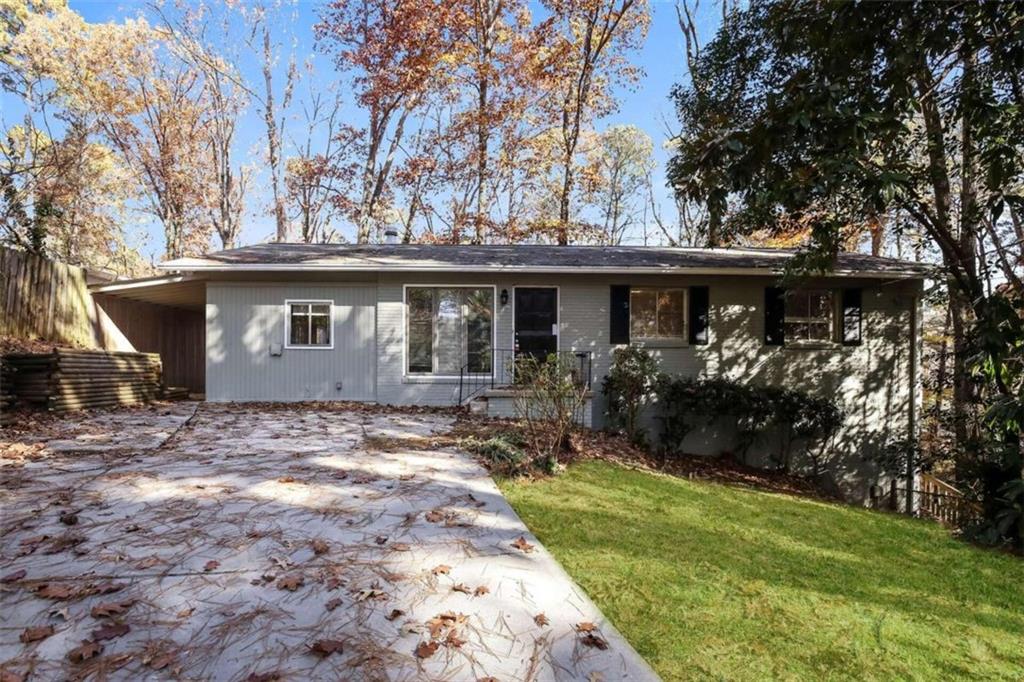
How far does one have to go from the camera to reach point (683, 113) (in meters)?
10.2

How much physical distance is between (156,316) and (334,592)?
1352cm

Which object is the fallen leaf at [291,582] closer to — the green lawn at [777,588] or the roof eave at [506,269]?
the green lawn at [777,588]

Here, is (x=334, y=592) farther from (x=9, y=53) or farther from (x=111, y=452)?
(x=9, y=53)

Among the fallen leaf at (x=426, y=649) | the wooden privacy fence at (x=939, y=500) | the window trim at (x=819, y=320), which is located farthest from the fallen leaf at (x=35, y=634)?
the window trim at (x=819, y=320)

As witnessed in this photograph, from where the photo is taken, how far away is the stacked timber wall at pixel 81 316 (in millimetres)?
8672

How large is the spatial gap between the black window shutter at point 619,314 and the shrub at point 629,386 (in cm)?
31

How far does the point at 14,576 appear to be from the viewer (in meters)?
2.65

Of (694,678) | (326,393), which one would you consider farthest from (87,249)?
(694,678)

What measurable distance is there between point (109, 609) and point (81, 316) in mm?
10254

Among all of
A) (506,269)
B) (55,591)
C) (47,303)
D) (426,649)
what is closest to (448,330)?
(506,269)

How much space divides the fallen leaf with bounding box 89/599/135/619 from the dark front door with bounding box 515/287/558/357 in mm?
7996

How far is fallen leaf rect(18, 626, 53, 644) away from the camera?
→ 2162 mm

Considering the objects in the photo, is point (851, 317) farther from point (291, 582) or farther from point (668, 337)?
point (291, 582)

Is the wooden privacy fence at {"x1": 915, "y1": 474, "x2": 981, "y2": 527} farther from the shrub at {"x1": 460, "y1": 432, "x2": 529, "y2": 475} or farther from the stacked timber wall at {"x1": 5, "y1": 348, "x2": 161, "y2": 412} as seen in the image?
the stacked timber wall at {"x1": 5, "y1": 348, "x2": 161, "y2": 412}
